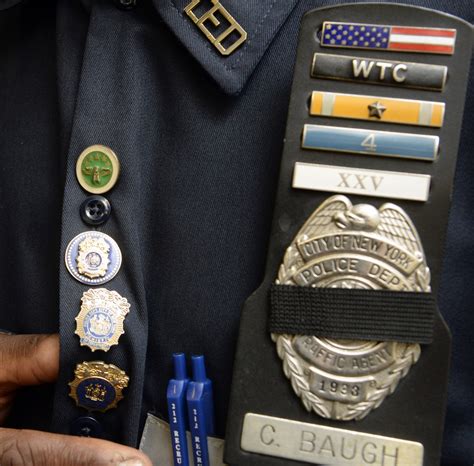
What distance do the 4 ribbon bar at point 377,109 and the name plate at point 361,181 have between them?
0.14ft

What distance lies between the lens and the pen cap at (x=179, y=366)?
2.22 feet

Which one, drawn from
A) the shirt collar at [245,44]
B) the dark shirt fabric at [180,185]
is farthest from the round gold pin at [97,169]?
the shirt collar at [245,44]

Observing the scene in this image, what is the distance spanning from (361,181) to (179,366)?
0.24 meters

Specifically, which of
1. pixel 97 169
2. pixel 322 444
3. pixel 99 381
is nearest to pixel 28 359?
pixel 99 381

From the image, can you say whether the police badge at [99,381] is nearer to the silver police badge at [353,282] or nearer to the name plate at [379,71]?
the silver police badge at [353,282]

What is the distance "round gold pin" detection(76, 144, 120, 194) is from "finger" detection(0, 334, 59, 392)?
152 millimetres

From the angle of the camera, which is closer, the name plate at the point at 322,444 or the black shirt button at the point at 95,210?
the name plate at the point at 322,444

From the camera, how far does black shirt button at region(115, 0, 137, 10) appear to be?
693mm

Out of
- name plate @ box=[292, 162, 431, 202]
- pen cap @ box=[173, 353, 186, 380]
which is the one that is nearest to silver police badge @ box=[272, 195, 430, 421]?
name plate @ box=[292, 162, 431, 202]

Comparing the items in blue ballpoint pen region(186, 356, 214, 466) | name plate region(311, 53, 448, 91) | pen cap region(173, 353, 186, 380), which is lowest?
blue ballpoint pen region(186, 356, 214, 466)

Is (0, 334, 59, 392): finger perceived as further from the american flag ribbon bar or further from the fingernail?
the american flag ribbon bar

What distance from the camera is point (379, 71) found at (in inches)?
23.3

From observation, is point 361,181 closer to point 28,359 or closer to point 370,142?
point 370,142

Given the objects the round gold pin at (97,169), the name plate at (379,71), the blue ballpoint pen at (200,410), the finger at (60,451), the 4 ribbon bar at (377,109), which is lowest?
the finger at (60,451)
